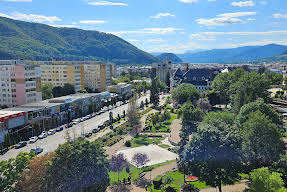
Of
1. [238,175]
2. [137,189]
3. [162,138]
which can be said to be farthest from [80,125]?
[238,175]

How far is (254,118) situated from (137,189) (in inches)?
661

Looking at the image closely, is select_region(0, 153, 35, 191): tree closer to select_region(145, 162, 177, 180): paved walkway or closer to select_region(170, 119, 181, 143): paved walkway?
select_region(145, 162, 177, 180): paved walkway

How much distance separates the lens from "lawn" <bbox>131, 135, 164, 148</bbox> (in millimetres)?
46906

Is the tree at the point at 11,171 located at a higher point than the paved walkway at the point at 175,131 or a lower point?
higher

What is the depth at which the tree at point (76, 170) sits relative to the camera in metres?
23.7

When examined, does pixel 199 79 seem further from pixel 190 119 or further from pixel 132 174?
pixel 132 174

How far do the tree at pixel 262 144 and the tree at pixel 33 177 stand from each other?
866 inches

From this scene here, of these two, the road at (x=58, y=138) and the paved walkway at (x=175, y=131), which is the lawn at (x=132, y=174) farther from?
the paved walkway at (x=175, y=131)

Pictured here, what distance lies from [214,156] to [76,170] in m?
14.5

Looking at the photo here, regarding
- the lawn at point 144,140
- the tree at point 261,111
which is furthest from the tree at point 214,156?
the lawn at point 144,140

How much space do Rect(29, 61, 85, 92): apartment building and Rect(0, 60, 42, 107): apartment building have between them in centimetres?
A: 2286

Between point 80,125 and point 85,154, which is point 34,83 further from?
point 85,154

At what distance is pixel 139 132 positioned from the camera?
5369cm

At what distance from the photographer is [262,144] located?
31391 millimetres
